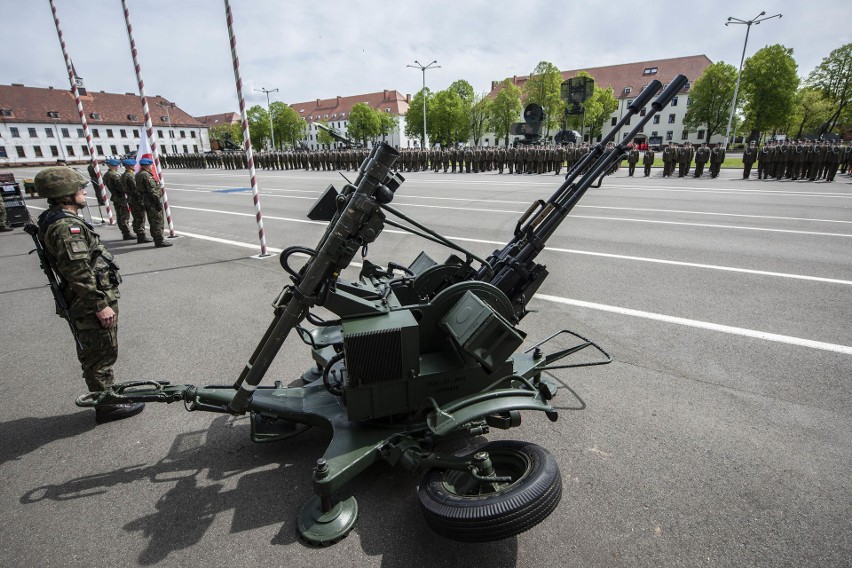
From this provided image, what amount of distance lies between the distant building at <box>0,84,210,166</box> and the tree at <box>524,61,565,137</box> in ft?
187

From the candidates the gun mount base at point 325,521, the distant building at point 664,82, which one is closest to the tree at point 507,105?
the distant building at point 664,82

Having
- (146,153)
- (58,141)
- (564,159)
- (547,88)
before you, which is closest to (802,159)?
(564,159)

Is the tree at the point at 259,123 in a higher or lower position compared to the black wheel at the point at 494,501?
higher

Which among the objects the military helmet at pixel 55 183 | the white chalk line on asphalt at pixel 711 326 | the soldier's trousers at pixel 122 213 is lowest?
the white chalk line on asphalt at pixel 711 326

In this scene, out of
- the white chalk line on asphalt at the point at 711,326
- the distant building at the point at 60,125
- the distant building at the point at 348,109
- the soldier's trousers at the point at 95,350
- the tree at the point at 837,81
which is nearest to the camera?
the soldier's trousers at the point at 95,350

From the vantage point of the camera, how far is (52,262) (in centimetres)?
341

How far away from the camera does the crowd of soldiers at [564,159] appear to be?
777 inches

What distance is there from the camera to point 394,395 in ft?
9.16

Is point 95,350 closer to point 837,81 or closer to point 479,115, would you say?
point 837,81

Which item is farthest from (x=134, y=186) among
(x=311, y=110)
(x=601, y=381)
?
(x=311, y=110)

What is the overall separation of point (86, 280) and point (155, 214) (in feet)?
25.5

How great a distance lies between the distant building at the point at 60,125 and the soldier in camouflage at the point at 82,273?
74.7m

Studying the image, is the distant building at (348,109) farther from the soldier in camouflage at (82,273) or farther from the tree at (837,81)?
the soldier in camouflage at (82,273)

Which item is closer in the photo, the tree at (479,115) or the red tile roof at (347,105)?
the tree at (479,115)
